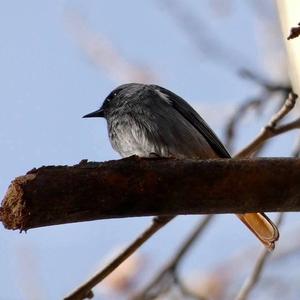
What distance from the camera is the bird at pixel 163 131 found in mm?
3393

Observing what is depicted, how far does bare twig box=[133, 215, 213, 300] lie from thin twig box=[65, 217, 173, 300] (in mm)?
649

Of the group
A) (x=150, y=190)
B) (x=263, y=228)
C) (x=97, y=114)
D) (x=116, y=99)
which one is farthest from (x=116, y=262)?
(x=97, y=114)

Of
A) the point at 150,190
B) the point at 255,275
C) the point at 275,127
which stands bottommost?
the point at 255,275

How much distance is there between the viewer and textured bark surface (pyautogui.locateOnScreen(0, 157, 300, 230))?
167 centimetres

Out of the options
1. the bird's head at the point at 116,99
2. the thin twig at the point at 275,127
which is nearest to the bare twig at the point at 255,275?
the thin twig at the point at 275,127

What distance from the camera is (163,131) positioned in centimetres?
346

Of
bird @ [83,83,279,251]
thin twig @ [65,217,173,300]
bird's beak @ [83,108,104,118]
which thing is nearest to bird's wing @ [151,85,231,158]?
bird @ [83,83,279,251]

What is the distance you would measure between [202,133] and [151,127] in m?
0.44

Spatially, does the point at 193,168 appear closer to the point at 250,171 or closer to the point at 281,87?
the point at 250,171

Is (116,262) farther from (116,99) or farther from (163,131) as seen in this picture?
(116,99)

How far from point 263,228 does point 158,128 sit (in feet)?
2.31

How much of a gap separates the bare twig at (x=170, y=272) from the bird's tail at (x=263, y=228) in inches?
17.7

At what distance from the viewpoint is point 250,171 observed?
1.75m

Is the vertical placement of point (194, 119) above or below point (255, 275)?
above
